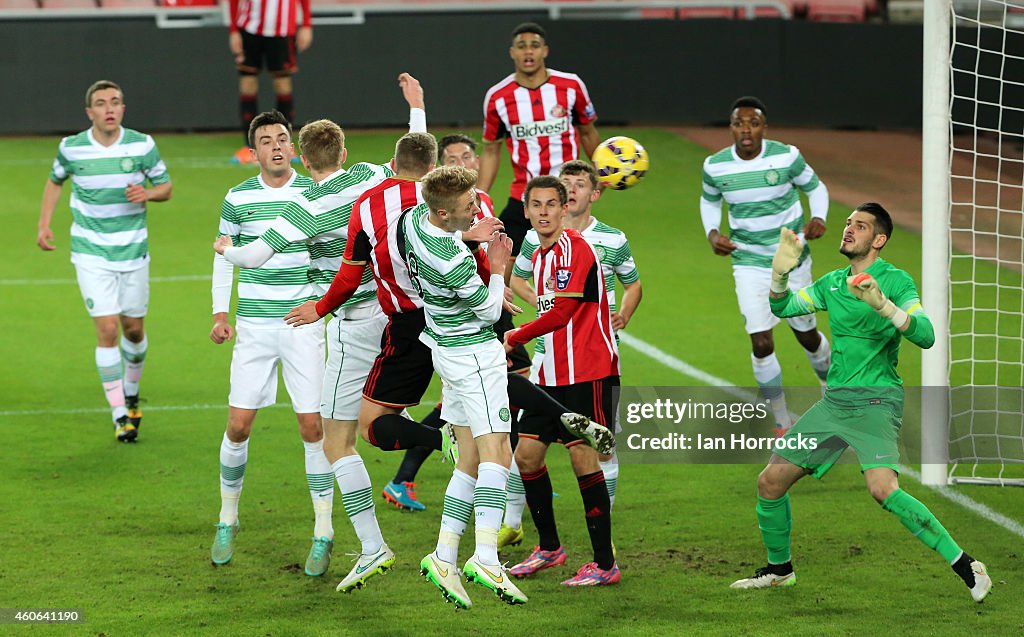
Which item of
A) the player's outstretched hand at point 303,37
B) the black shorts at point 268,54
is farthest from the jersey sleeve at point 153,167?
the black shorts at point 268,54

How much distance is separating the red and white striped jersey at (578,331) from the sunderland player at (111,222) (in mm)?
3809

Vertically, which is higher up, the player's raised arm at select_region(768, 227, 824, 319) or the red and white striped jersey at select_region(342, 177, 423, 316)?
the red and white striped jersey at select_region(342, 177, 423, 316)

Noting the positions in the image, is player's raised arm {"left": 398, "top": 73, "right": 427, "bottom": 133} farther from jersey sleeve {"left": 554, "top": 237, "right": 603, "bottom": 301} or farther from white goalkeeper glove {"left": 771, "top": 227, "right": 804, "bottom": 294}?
white goalkeeper glove {"left": 771, "top": 227, "right": 804, "bottom": 294}

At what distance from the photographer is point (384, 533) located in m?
7.75

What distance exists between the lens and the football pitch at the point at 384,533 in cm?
641

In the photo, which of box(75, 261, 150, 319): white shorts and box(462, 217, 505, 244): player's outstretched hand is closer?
box(462, 217, 505, 244): player's outstretched hand

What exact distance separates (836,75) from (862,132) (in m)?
1.20

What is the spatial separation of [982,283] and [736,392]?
2721 mm

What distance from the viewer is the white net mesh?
9.12 meters

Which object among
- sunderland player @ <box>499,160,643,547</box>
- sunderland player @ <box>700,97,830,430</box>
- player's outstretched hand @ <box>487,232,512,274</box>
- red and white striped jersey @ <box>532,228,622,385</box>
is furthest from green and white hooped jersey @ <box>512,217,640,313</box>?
sunderland player @ <box>700,97,830,430</box>

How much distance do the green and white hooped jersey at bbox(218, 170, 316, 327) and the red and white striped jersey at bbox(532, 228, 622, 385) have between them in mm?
1240

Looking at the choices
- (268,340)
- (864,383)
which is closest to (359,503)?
(268,340)

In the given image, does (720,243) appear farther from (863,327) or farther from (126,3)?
(126,3)

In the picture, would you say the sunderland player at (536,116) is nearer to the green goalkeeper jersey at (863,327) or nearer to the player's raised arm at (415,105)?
the player's raised arm at (415,105)
